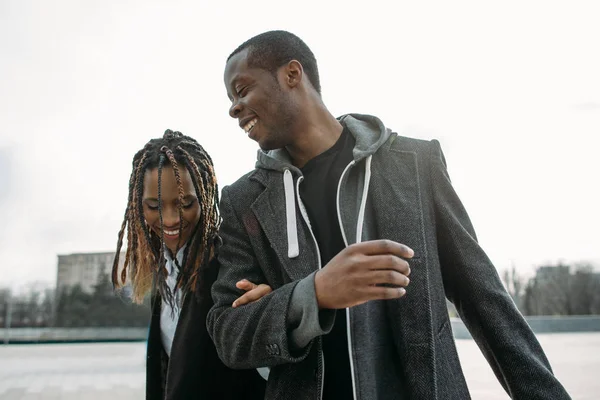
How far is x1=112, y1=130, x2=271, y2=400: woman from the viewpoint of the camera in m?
1.93

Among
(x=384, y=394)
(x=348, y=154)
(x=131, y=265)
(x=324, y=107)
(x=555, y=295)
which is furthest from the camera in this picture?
(x=555, y=295)

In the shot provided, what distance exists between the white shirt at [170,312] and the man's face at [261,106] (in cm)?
60

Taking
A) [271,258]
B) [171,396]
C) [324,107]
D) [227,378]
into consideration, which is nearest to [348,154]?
[324,107]

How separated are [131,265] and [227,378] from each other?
2.47ft

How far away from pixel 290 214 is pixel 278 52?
2.18 feet

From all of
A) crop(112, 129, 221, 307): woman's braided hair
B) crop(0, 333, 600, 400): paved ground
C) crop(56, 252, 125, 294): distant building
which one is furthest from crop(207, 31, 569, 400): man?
crop(56, 252, 125, 294): distant building

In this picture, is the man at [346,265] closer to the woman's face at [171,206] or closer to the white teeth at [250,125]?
the white teeth at [250,125]

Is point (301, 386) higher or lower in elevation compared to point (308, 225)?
lower

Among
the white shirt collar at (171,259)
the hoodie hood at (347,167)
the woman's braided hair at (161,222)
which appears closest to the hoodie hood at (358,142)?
the hoodie hood at (347,167)

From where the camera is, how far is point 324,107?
2.07m

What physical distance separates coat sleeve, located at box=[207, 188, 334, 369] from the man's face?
51 centimetres

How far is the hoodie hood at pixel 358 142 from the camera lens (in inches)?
69.3

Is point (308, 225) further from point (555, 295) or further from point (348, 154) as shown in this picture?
point (555, 295)

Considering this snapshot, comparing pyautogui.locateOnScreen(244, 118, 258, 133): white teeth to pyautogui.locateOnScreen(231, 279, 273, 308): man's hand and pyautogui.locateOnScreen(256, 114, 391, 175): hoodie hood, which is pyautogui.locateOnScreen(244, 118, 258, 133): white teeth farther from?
pyautogui.locateOnScreen(231, 279, 273, 308): man's hand
